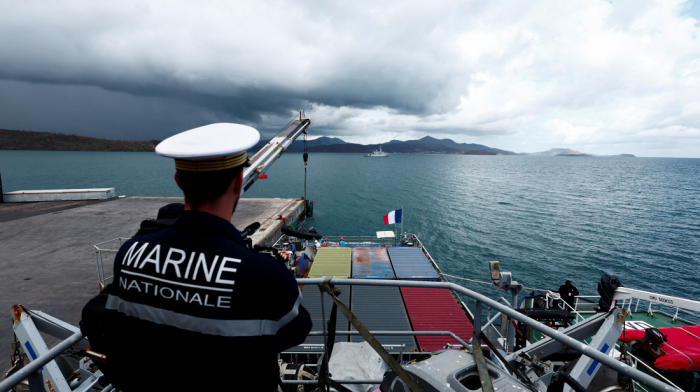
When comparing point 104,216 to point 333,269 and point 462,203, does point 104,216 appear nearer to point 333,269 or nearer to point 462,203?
point 333,269

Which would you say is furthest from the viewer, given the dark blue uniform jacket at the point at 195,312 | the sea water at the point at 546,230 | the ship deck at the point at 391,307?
the sea water at the point at 546,230

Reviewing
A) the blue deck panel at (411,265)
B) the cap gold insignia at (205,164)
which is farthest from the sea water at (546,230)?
the cap gold insignia at (205,164)

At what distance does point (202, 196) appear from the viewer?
179 cm

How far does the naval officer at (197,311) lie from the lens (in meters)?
1.49

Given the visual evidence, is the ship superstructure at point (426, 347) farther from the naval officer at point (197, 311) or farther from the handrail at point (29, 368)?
the naval officer at point (197, 311)

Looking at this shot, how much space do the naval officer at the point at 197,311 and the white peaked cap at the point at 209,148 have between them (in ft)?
0.07

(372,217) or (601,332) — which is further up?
(601,332)

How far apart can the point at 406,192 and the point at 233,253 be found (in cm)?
8371

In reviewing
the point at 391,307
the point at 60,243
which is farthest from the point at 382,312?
the point at 60,243

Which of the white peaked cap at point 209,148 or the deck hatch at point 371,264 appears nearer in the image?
the white peaked cap at point 209,148

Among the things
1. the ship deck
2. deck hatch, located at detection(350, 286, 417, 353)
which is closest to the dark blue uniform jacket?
the ship deck

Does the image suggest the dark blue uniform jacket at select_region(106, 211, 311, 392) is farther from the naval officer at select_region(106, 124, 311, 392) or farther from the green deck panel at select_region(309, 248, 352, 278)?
the green deck panel at select_region(309, 248, 352, 278)

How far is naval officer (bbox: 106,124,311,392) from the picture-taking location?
1.49 metres

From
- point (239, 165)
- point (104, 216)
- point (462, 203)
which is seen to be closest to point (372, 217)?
point (462, 203)
